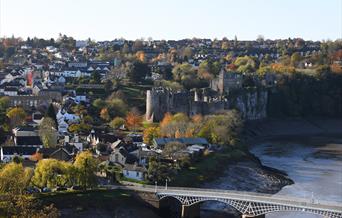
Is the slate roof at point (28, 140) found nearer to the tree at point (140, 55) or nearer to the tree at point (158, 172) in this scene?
the tree at point (158, 172)

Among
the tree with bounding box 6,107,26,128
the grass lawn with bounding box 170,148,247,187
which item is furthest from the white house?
the grass lawn with bounding box 170,148,247,187

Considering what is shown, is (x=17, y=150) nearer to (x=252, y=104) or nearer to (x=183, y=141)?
(x=183, y=141)

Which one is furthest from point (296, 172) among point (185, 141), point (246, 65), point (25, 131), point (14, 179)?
point (246, 65)

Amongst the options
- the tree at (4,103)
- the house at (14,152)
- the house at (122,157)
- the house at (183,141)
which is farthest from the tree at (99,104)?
the house at (122,157)

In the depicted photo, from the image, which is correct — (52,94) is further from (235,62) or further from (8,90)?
(235,62)

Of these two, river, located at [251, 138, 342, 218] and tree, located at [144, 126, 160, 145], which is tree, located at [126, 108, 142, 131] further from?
river, located at [251, 138, 342, 218]

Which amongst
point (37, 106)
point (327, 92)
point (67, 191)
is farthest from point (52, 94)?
point (327, 92)
